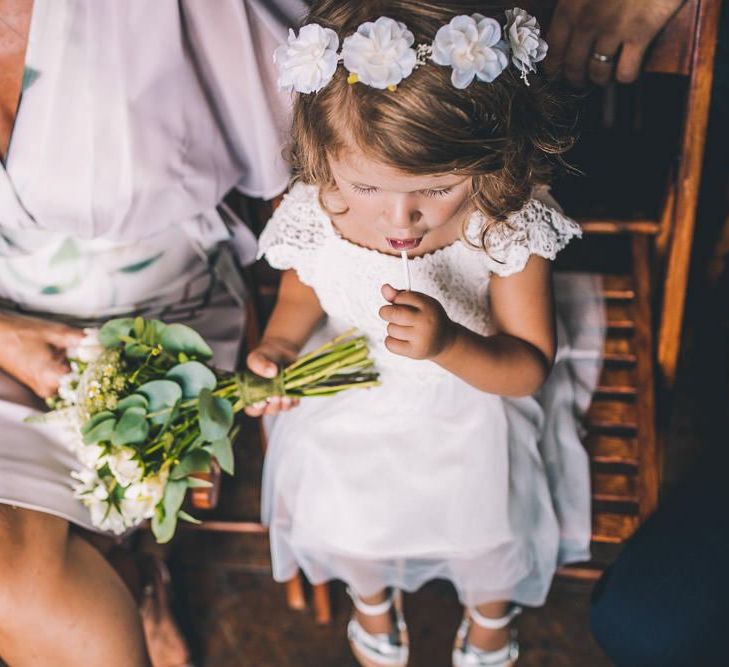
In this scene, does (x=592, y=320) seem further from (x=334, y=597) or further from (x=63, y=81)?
(x=63, y=81)

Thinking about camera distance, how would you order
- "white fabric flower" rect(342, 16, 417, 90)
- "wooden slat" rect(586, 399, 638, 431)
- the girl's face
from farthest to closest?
"wooden slat" rect(586, 399, 638, 431) < the girl's face < "white fabric flower" rect(342, 16, 417, 90)

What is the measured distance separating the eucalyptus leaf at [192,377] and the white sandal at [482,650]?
0.69 m

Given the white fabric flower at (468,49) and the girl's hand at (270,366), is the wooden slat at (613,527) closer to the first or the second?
the girl's hand at (270,366)

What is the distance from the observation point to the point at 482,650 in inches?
60.6

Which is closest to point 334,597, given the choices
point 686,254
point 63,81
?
point 686,254

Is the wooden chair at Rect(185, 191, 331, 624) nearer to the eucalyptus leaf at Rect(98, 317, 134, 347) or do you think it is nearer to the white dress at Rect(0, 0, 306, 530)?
the white dress at Rect(0, 0, 306, 530)

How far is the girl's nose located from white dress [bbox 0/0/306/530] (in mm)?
374

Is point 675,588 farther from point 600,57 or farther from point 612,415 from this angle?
point 600,57

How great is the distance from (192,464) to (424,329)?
0.41m

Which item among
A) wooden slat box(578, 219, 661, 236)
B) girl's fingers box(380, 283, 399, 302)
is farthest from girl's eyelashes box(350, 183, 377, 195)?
wooden slat box(578, 219, 661, 236)

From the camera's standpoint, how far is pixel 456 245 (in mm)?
1232

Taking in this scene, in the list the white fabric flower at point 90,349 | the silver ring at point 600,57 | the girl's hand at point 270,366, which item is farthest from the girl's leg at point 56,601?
the silver ring at point 600,57

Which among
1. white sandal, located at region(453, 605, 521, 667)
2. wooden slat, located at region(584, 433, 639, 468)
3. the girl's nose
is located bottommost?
white sandal, located at region(453, 605, 521, 667)

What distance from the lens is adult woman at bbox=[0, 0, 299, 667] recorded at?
1.17 meters
